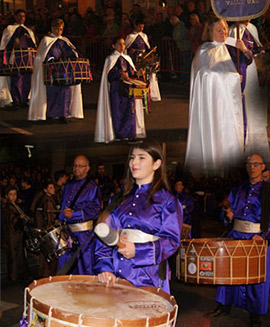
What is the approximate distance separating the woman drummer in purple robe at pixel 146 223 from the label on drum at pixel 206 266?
128 cm

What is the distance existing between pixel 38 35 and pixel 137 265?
39.6 ft

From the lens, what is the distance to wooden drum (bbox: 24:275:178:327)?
358 centimetres

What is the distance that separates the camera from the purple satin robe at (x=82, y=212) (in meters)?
7.42

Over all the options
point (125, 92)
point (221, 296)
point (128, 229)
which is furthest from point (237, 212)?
point (125, 92)

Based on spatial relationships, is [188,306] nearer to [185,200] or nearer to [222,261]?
[222,261]

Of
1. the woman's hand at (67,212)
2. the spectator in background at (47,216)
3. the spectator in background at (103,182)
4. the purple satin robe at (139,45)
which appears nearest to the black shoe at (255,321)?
the woman's hand at (67,212)

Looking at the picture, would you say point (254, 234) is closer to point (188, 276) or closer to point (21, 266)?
point (188, 276)

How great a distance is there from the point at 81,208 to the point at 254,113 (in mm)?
1818

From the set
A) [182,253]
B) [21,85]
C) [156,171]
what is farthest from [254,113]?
[21,85]

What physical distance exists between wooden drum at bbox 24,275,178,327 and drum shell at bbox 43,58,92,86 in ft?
17.4

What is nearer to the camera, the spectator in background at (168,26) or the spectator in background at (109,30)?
the spectator in background at (168,26)

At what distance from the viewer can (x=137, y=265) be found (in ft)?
14.8

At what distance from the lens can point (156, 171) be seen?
4676mm

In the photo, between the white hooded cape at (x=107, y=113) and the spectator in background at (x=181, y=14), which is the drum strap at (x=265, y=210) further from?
the spectator in background at (x=181, y=14)
